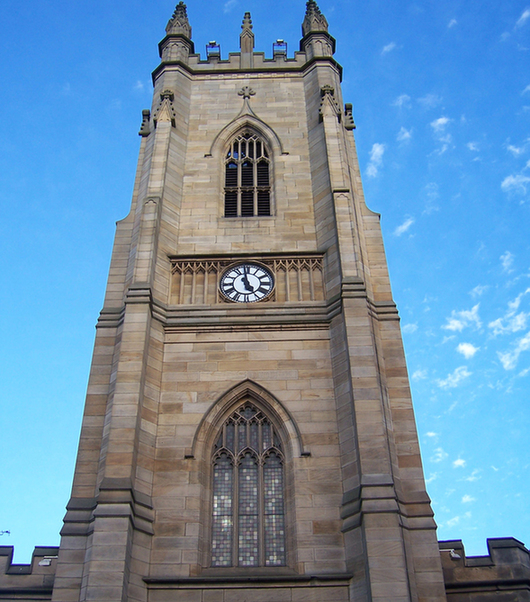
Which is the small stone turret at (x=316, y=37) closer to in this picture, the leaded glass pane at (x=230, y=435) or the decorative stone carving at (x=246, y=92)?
the decorative stone carving at (x=246, y=92)

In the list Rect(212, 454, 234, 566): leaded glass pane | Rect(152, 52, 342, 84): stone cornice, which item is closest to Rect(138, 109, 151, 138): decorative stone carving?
Rect(152, 52, 342, 84): stone cornice

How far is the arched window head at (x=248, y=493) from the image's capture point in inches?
632

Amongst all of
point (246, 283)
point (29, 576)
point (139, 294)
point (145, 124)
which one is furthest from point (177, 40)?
point (29, 576)

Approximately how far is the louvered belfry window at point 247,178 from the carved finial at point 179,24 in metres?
7.14

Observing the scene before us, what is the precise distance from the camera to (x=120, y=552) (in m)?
14.4

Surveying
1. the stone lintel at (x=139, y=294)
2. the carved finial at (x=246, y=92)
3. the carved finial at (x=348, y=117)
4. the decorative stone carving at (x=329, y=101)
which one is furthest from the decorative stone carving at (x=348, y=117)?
the stone lintel at (x=139, y=294)

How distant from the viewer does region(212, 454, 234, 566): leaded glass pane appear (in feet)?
52.6

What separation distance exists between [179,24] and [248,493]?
70.3 ft

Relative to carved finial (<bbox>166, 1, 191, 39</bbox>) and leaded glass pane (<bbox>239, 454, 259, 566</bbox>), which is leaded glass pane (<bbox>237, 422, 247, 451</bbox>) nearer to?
leaded glass pane (<bbox>239, 454, 259, 566</bbox>)

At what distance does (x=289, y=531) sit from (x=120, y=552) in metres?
3.68

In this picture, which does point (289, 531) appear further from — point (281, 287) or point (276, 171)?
point (276, 171)

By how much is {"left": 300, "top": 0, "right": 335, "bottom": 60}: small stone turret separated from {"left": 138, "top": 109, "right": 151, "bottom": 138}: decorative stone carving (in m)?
6.76

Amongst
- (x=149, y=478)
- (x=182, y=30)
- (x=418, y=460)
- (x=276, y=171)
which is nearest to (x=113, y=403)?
(x=149, y=478)

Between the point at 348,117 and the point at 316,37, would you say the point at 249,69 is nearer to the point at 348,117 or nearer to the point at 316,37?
the point at 316,37
